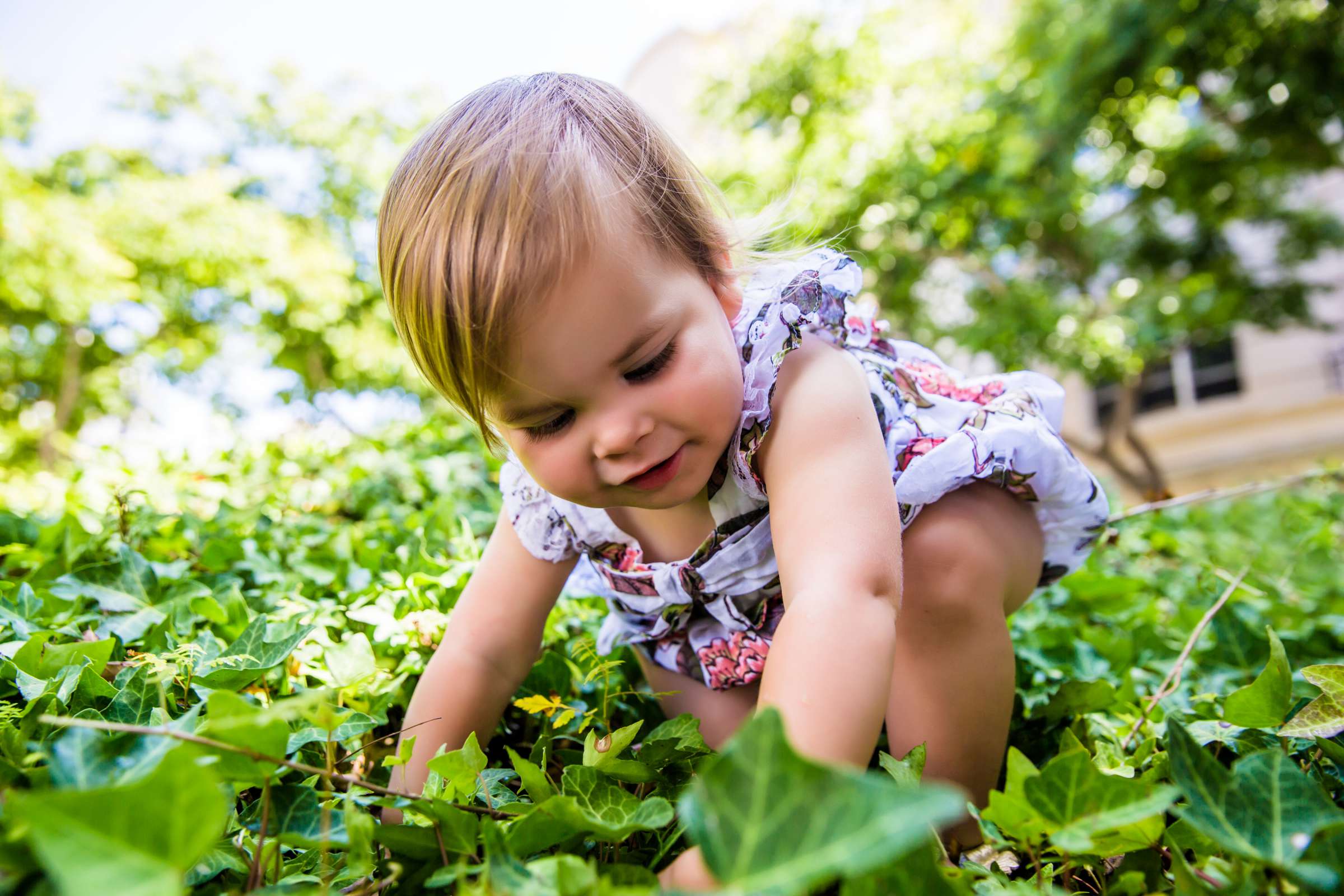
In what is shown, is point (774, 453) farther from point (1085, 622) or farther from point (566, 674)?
point (1085, 622)

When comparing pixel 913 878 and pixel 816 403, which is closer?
pixel 913 878

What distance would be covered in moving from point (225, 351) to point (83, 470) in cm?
1432

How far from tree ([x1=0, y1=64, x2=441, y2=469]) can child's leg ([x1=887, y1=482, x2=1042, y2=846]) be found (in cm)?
1258

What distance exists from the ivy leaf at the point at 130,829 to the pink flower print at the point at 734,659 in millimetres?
1045

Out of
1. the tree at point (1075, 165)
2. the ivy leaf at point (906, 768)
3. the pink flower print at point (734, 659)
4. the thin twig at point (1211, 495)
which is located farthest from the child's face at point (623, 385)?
the tree at point (1075, 165)

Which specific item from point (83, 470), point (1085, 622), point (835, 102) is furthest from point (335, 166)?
point (1085, 622)

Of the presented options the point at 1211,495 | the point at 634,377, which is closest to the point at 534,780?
the point at 634,377

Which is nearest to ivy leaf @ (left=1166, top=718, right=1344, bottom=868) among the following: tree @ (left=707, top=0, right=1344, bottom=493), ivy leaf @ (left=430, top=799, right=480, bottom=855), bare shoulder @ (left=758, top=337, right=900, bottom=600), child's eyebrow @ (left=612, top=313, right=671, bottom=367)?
bare shoulder @ (left=758, top=337, right=900, bottom=600)

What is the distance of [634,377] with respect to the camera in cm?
115

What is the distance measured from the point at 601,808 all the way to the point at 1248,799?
0.59 meters

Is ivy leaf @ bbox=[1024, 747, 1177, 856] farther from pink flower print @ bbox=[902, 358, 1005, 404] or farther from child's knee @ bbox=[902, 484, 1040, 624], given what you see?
pink flower print @ bbox=[902, 358, 1005, 404]

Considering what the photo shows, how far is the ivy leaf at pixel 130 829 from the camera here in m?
0.50

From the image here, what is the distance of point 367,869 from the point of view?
69 cm

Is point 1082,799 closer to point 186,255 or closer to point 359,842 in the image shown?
point 359,842
